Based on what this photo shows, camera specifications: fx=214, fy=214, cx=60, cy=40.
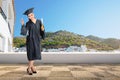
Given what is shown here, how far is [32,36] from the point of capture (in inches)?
183

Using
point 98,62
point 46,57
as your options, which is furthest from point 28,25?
point 98,62

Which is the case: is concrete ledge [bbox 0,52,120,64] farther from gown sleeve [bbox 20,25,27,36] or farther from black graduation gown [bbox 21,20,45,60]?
gown sleeve [bbox 20,25,27,36]

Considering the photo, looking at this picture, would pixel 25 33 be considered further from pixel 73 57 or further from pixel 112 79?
pixel 73 57

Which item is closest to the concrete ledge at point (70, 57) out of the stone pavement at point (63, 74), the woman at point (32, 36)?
the stone pavement at point (63, 74)

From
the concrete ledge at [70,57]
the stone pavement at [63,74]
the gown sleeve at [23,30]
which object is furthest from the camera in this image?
the concrete ledge at [70,57]

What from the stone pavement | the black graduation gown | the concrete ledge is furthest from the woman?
the concrete ledge

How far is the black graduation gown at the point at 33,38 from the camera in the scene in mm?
4602

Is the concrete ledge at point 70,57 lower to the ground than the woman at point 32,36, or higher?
lower

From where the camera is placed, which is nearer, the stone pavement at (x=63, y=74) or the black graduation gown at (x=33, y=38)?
the stone pavement at (x=63, y=74)

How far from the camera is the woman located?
4.60 m

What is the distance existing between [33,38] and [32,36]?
5 centimetres

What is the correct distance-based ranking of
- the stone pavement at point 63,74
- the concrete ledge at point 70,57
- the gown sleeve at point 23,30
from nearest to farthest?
the stone pavement at point 63,74, the gown sleeve at point 23,30, the concrete ledge at point 70,57

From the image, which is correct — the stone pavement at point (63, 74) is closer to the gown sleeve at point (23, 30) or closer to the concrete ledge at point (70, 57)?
the gown sleeve at point (23, 30)

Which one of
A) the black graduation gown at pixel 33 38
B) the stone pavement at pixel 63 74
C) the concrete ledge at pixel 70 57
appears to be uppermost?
the black graduation gown at pixel 33 38
